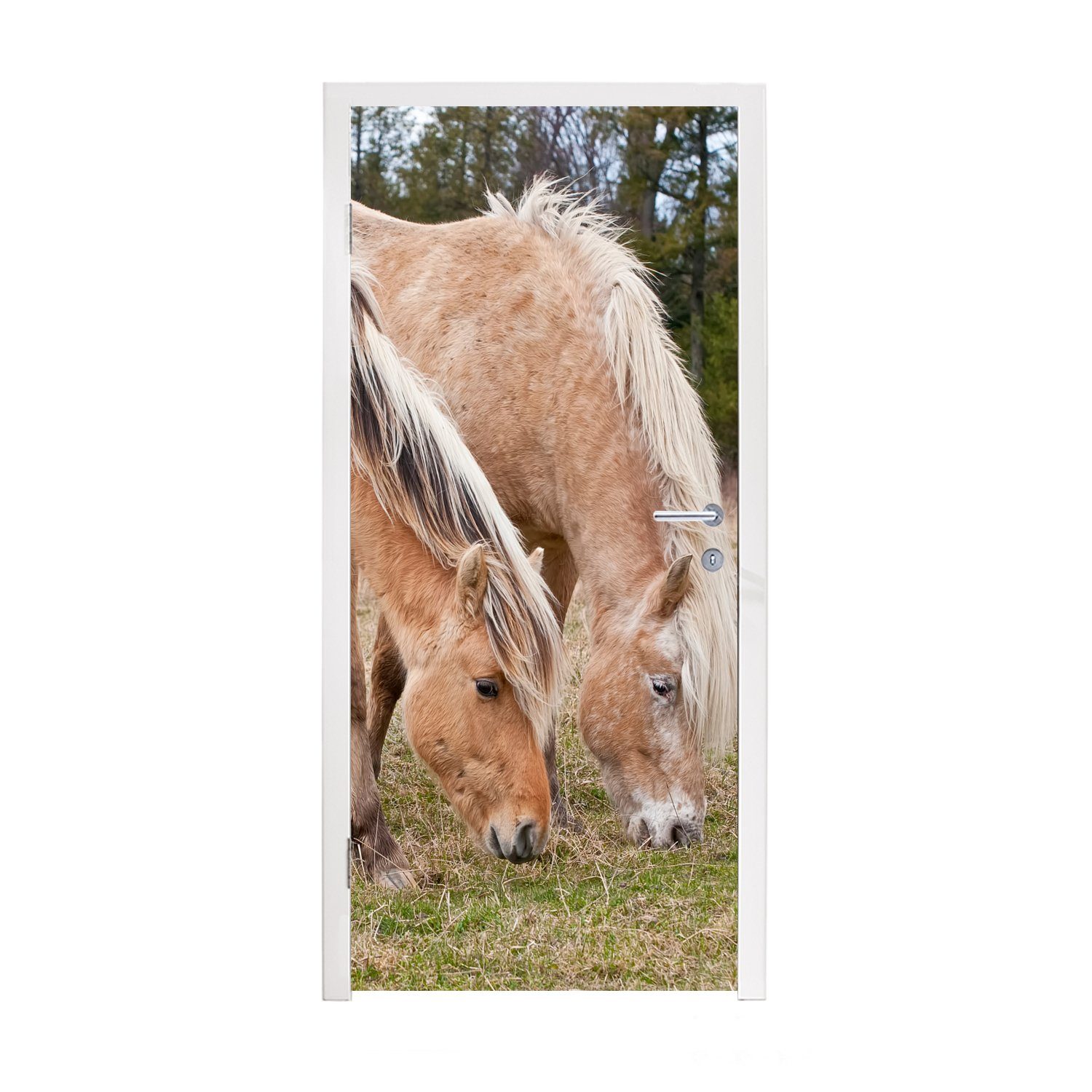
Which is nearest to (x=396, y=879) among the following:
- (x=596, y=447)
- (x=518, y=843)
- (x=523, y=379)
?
(x=518, y=843)

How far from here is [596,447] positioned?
136 inches

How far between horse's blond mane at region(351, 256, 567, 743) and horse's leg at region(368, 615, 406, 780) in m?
0.25

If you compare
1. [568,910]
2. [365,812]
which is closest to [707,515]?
[568,910]

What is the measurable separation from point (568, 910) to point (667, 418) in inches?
50.8

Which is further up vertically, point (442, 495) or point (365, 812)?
point (442, 495)

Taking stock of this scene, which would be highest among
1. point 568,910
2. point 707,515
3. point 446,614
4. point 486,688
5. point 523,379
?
point 523,379

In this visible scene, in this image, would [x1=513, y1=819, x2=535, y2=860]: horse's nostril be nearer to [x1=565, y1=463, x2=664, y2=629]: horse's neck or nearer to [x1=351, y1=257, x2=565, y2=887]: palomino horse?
[x1=351, y1=257, x2=565, y2=887]: palomino horse

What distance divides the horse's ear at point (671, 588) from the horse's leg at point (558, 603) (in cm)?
22

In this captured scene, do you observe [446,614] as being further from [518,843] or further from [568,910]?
[568,910]

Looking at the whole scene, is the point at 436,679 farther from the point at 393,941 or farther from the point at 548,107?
the point at 548,107

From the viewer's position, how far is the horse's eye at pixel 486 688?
11.2ft

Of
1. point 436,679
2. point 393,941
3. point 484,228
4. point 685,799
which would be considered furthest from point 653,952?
point 484,228
